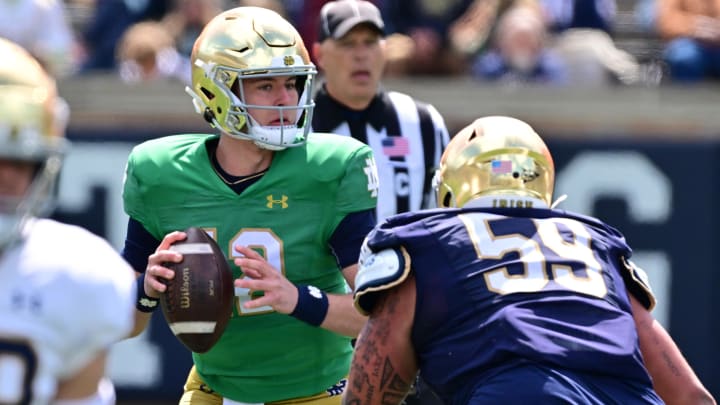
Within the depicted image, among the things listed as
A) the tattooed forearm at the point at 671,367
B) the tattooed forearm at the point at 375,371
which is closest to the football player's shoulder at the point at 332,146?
the tattooed forearm at the point at 375,371

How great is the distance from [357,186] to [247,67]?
0.47 m

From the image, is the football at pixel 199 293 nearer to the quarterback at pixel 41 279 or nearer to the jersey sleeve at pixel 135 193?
the jersey sleeve at pixel 135 193

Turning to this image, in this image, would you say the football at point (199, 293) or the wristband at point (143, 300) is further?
the wristband at point (143, 300)

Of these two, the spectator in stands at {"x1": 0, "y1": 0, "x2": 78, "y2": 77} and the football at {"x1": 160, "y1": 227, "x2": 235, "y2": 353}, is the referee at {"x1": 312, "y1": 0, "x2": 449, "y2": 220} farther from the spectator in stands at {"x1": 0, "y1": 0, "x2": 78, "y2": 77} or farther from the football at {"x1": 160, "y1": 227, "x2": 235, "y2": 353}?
the spectator in stands at {"x1": 0, "y1": 0, "x2": 78, "y2": 77}

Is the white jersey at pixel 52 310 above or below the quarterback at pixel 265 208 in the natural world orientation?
above

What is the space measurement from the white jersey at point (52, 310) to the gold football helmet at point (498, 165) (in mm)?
1118

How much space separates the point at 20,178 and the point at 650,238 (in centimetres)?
515

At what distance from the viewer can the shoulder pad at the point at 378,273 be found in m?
3.42

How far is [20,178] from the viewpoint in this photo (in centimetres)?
277

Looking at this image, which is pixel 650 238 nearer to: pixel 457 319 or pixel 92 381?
pixel 457 319

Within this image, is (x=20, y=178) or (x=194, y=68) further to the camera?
(x=194, y=68)

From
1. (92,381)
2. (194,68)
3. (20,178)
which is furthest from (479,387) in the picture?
(194,68)

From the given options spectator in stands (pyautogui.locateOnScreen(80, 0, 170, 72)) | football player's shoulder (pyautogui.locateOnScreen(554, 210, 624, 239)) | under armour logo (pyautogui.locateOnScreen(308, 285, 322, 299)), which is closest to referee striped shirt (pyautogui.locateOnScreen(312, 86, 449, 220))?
under armour logo (pyautogui.locateOnScreen(308, 285, 322, 299))

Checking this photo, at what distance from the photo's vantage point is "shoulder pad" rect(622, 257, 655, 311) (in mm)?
3586
